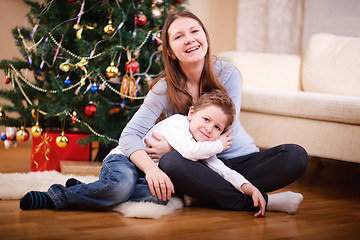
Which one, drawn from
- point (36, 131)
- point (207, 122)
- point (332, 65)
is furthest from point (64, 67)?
point (332, 65)

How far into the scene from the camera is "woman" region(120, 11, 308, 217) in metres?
1.55

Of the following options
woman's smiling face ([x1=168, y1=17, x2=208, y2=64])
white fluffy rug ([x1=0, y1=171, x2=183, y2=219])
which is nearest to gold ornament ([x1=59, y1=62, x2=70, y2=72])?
white fluffy rug ([x1=0, y1=171, x2=183, y2=219])

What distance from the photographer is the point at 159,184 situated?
1.48m

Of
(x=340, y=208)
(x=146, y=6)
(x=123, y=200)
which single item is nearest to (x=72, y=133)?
(x=146, y=6)

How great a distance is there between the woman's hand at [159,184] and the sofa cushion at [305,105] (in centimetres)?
95

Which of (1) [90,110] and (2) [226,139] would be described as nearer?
(2) [226,139]

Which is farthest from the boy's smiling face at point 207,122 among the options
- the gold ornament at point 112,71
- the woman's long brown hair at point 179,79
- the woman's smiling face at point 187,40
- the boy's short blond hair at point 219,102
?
the gold ornament at point 112,71

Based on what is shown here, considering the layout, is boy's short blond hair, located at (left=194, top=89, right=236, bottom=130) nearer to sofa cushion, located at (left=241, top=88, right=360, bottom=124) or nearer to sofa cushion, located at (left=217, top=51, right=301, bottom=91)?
sofa cushion, located at (left=241, top=88, right=360, bottom=124)

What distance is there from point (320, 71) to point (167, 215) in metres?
1.63

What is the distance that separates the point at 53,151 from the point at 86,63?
1.70 feet

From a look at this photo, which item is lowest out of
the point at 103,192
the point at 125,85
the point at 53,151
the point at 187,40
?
the point at 53,151

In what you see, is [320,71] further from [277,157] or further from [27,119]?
[27,119]

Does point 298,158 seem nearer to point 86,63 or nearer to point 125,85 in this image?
point 125,85

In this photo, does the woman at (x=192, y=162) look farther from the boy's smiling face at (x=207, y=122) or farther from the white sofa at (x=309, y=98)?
the white sofa at (x=309, y=98)
